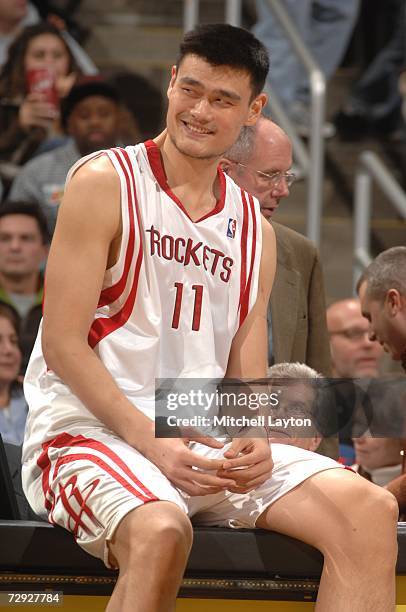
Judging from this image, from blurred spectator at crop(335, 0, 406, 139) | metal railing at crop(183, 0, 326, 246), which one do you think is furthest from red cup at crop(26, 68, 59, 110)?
blurred spectator at crop(335, 0, 406, 139)

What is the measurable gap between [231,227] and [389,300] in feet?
3.27

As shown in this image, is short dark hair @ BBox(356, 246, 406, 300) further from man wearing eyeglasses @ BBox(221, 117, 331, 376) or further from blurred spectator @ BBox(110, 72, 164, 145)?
blurred spectator @ BBox(110, 72, 164, 145)

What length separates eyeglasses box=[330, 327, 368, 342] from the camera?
18.0ft

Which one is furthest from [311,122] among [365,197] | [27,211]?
[27,211]

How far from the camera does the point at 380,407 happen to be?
2738 mm

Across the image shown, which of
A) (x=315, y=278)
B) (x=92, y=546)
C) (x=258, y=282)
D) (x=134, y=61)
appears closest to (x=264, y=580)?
(x=92, y=546)

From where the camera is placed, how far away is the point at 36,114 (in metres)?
6.06

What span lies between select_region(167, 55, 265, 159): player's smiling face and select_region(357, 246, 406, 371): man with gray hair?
107 centimetres

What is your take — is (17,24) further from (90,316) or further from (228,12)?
(90,316)

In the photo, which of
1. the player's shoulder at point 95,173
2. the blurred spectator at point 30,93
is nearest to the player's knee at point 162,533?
the player's shoulder at point 95,173

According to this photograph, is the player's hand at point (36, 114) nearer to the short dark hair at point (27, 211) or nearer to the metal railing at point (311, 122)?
the short dark hair at point (27, 211)

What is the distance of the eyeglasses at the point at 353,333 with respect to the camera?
5500mm

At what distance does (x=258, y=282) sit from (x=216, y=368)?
0.81 ft

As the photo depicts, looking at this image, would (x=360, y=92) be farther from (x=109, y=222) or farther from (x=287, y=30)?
(x=109, y=222)
